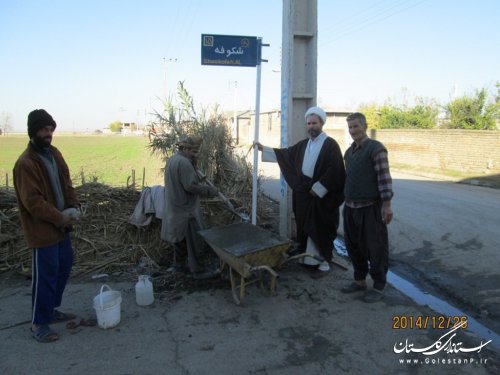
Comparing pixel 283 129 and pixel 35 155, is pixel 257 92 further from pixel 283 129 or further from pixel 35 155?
pixel 35 155

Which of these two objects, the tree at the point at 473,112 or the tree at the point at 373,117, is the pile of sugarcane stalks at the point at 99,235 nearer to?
the tree at the point at 473,112

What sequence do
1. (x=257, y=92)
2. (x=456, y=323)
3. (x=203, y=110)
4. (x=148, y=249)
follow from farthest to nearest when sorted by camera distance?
(x=203, y=110)
(x=148, y=249)
(x=257, y=92)
(x=456, y=323)

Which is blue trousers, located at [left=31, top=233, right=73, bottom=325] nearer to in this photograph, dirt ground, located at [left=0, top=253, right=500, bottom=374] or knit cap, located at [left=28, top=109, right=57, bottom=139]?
dirt ground, located at [left=0, top=253, right=500, bottom=374]

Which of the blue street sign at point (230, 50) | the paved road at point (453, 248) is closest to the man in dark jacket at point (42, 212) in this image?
the blue street sign at point (230, 50)

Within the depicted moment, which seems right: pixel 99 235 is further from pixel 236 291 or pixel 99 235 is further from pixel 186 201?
pixel 236 291

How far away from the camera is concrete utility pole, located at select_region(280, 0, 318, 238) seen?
5.37m

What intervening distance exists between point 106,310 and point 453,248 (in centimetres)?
511

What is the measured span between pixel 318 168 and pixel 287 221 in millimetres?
1411

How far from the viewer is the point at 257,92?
5000 millimetres

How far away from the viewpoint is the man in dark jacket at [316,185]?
14.5 feet

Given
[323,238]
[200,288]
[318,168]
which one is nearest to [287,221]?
[323,238]

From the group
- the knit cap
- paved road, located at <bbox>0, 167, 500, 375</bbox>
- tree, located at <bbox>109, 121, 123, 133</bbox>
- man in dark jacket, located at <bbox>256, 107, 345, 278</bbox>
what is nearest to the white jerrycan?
paved road, located at <bbox>0, 167, 500, 375</bbox>

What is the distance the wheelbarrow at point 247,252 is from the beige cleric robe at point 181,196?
0.28 m

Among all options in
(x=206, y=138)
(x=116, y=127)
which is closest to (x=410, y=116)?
(x=206, y=138)
